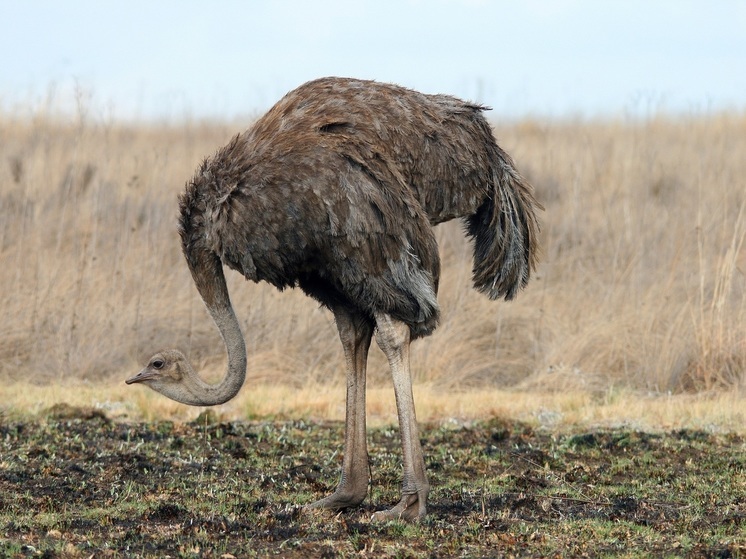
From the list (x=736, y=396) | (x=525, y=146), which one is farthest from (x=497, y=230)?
(x=525, y=146)

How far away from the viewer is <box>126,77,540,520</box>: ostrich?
5.69 meters

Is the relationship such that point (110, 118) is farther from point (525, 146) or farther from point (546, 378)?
point (525, 146)

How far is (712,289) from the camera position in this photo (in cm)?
1196

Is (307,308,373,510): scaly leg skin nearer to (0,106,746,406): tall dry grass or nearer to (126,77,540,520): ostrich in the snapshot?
(126,77,540,520): ostrich

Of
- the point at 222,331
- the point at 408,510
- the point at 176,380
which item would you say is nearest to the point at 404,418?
the point at 408,510

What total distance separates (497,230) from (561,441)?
105 inches

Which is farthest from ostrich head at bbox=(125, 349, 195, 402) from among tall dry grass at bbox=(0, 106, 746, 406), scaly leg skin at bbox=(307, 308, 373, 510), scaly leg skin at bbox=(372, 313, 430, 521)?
tall dry grass at bbox=(0, 106, 746, 406)

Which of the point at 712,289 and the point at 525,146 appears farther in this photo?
the point at 525,146

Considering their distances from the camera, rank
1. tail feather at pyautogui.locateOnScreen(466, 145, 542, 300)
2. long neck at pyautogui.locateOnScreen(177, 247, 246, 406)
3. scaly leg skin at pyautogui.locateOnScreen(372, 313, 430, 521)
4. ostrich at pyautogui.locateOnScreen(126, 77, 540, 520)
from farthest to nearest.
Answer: tail feather at pyautogui.locateOnScreen(466, 145, 542, 300) < long neck at pyautogui.locateOnScreen(177, 247, 246, 406) < scaly leg skin at pyautogui.locateOnScreen(372, 313, 430, 521) < ostrich at pyautogui.locateOnScreen(126, 77, 540, 520)

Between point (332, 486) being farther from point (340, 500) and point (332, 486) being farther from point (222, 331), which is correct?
point (222, 331)

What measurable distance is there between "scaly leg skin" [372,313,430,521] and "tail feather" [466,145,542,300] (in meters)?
0.78

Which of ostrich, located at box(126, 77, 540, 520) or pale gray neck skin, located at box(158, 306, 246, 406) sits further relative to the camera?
pale gray neck skin, located at box(158, 306, 246, 406)

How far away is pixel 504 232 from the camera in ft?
21.0

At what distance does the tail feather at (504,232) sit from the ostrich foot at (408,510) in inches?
49.2
